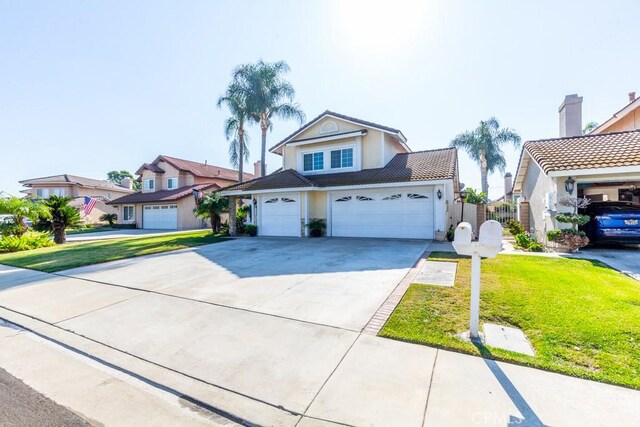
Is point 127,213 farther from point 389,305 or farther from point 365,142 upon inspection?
point 389,305

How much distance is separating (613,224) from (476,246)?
10086mm

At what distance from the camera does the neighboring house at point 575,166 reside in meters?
9.10

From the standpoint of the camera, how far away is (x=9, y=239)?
13.5m

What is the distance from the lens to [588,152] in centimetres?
1013

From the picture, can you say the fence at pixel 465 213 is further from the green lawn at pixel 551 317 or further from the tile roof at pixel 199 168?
the tile roof at pixel 199 168

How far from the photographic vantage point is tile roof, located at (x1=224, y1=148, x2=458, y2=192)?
1273 cm

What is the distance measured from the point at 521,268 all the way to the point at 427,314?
14.4 ft

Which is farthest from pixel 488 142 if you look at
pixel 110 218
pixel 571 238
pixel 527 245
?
pixel 110 218

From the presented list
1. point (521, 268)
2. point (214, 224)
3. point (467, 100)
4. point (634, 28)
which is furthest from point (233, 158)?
point (634, 28)

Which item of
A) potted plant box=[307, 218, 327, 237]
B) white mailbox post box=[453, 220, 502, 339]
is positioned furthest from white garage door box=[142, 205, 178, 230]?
white mailbox post box=[453, 220, 502, 339]

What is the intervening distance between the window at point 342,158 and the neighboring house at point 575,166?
328 inches

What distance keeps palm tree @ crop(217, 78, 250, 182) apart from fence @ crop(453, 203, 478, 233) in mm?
16000

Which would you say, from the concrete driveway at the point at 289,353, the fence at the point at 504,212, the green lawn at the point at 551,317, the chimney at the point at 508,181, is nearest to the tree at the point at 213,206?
the concrete driveway at the point at 289,353

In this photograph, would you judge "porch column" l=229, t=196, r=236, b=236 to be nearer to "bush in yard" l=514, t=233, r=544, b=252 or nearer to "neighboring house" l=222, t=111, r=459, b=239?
"neighboring house" l=222, t=111, r=459, b=239
